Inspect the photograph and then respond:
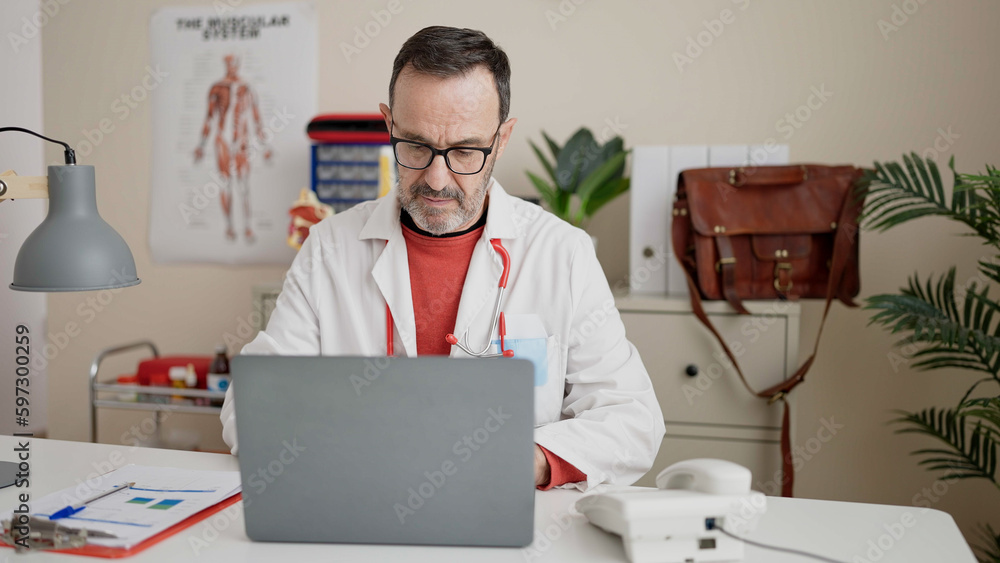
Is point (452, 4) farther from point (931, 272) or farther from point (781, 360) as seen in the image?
point (931, 272)

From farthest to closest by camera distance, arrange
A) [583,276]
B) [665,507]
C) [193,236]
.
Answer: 1. [193,236]
2. [583,276]
3. [665,507]

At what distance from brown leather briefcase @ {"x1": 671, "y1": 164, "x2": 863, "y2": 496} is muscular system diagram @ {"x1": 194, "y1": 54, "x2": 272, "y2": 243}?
1774 millimetres

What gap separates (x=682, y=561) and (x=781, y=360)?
141 cm

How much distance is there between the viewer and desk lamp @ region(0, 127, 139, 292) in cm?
110

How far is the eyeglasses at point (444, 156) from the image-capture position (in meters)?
1.49

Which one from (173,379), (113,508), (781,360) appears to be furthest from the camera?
(173,379)

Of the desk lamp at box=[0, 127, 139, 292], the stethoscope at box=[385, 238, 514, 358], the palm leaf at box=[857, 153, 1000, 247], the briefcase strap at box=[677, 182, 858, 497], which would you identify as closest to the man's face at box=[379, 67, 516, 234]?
the stethoscope at box=[385, 238, 514, 358]

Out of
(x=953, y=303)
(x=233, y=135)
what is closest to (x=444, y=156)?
(x=953, y=303)

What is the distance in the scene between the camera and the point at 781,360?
7.25 feet

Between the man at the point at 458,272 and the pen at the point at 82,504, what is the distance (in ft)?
0.79

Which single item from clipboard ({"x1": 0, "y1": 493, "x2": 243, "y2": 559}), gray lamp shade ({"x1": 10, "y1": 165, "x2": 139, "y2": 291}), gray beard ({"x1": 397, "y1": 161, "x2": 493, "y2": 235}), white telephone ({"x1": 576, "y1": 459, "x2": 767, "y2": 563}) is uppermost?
gray beard ({"x1": 397, "y1": 161, "x2": 493, "y2": 235})

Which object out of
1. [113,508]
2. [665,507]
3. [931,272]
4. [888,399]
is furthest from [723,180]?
[113,508]

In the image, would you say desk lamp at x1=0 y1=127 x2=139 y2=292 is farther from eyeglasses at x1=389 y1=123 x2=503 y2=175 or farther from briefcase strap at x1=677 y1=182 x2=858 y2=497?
briefcase strap at x1=677 y1=182 x2=858 y2=497

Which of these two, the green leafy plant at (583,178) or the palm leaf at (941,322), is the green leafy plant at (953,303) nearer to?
the palm leaf at (941,322)
